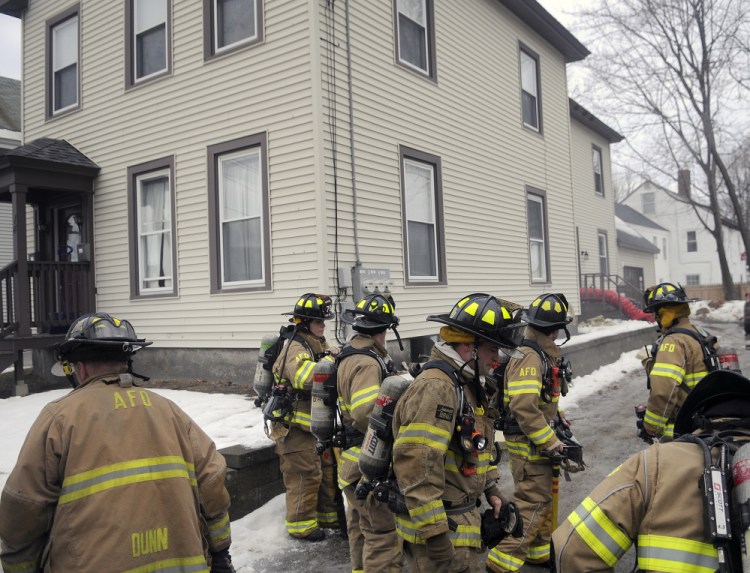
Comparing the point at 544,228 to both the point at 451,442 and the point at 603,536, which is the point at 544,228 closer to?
the point at 451,442

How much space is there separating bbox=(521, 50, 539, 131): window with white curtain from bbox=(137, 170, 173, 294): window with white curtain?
8.76 metres

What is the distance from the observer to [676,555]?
6.04ft

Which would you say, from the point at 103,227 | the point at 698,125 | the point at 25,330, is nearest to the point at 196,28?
the point at 103,227

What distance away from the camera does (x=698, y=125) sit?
27.4 metres

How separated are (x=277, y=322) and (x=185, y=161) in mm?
3374

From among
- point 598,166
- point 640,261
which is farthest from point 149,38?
point 640,261

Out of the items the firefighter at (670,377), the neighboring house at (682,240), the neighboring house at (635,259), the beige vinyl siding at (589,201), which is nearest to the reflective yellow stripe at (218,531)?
the firefighter at (670,377)

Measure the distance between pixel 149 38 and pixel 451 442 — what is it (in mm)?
10417

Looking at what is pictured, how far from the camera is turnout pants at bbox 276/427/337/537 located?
531 centimetres

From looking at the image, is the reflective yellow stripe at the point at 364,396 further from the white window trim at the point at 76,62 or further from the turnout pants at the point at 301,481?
the white window trim at the point at 76,62

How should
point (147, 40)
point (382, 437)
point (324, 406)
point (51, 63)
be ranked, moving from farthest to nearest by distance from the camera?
point (51, 63), point (147, 40), point (324, 406), point (382, 437)

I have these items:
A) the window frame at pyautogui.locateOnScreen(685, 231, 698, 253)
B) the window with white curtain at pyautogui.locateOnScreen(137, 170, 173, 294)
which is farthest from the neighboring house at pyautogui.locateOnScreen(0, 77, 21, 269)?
the window frame at pyautogui.locateOnScreen(685, 231, 698, 253)

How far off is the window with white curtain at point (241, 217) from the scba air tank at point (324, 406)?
188 inches

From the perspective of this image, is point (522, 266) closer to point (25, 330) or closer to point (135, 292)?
point (135, 292)
